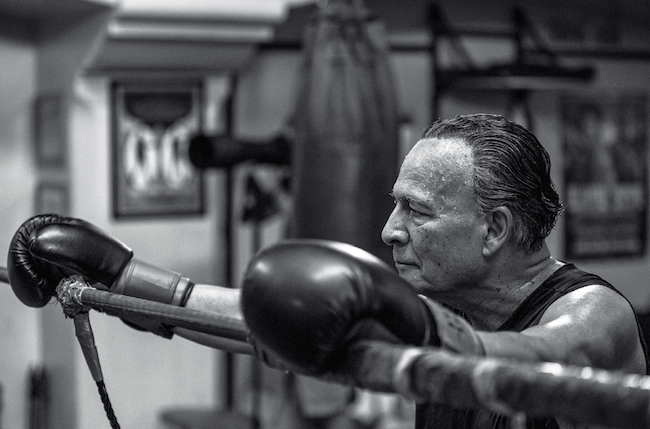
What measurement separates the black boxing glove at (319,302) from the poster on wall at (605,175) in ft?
12.8

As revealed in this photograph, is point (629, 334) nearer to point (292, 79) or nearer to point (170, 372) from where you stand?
point (170, 372)

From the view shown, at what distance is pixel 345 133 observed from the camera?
2.92 metres

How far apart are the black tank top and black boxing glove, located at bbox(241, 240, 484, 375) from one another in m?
0.43

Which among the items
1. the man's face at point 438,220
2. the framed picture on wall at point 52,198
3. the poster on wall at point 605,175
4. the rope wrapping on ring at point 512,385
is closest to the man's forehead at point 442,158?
the man's face at point 438,220

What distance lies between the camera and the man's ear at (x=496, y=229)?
1209mm

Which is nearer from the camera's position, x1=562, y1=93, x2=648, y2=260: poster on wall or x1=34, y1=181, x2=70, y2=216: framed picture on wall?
x1=34, y1=181, x2=70, y2=216: framed picture on wall

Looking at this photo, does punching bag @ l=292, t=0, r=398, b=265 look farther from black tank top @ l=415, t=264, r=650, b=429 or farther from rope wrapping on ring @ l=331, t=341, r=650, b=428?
rope wrapping on ring @ l=331, t=341, r=650, b=428

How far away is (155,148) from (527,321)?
99.9 inches

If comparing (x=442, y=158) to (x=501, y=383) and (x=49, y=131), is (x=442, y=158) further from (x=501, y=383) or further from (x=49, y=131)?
(x=49, y=131)

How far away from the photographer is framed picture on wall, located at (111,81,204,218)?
3.44 m

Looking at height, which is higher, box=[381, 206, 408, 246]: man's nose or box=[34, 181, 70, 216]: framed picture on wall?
box=[381, 206, 408, 246]: man's nose

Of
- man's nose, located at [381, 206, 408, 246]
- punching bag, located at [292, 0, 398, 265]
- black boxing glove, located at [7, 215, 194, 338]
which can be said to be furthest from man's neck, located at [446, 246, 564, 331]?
punching bag, located at [292, 0, 398, 265]

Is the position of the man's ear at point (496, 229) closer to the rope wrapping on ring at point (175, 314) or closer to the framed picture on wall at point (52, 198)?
the rope wrapping on ring at point (175, 314)

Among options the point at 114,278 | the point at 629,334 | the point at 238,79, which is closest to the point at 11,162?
the point at 238,79
